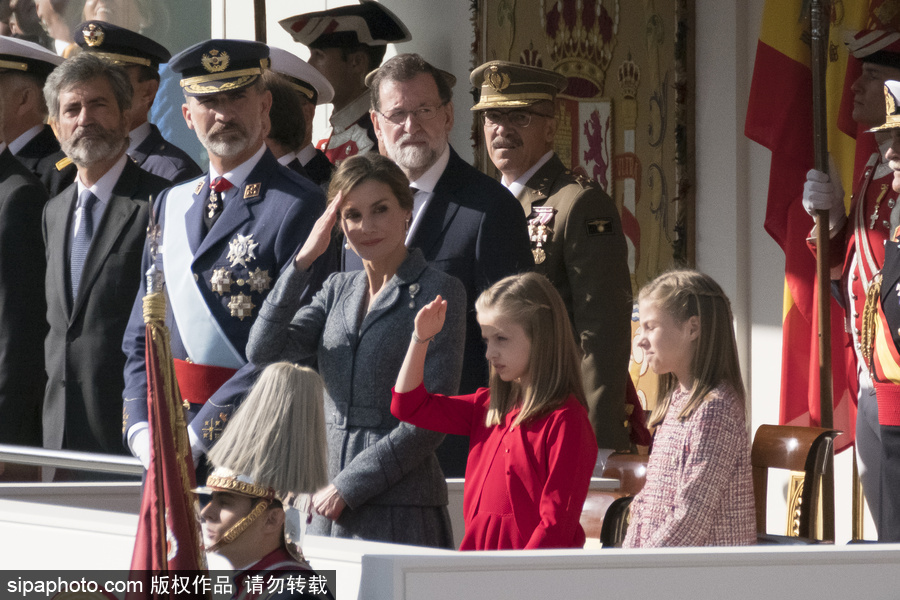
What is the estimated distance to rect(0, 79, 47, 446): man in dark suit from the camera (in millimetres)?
4094

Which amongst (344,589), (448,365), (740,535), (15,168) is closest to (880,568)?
(740,535)

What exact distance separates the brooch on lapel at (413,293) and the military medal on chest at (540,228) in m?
1.14

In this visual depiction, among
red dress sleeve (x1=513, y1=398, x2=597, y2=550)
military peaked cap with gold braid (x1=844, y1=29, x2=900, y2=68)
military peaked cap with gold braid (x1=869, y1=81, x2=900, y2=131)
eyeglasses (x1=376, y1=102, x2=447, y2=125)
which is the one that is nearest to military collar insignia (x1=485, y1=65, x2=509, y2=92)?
eyeglasses (x1=376, y1=102, x2=447, y2=125)

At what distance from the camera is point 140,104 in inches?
188

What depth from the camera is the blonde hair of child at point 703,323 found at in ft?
8.39

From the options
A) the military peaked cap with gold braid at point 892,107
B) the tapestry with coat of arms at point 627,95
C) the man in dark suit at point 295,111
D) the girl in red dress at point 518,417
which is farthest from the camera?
the tapestry with coat of arms at point 627,95

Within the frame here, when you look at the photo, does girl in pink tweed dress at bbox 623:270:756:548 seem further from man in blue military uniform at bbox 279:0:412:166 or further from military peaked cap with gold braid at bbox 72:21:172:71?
man in blue military uniform at bbox 279:0:412:166

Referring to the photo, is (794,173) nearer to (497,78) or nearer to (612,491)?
(497,78)

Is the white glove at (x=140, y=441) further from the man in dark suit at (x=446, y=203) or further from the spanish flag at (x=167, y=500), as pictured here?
the spanish flag at (x=167, y=500)

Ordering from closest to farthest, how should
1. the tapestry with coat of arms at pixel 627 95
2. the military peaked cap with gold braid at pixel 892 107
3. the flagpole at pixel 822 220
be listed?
the military peaked cap with gold braid at pixel 892 107, the flagpole at pixel 822 220, the tapestry with coat of arms at pixel 627 95

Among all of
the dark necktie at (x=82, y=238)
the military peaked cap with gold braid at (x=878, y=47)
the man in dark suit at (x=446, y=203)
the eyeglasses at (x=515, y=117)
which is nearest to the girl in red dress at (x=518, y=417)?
the man in dark suit at (x=446, y=203)

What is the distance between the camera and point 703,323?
260 cm

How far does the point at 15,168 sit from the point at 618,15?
2.76 metres

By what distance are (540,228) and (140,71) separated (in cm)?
172
